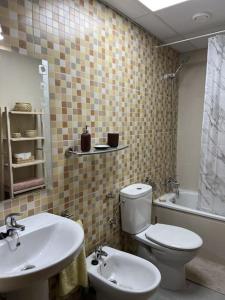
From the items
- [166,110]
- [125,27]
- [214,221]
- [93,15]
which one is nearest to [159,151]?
[166,110]

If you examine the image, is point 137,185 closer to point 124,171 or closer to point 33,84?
point 124,171

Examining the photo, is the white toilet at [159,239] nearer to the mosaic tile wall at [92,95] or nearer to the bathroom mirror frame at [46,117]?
the mosaic tile wall at [92,95]

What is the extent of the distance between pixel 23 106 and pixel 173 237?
5.12 feet

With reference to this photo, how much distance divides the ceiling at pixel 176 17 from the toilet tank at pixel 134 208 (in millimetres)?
1548

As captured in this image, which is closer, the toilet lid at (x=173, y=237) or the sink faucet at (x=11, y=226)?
the sink faucet at (x=11, y=226)

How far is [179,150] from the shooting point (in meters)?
3.12

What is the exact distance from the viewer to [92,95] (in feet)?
5.61

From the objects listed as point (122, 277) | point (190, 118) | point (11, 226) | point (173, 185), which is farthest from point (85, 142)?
point (190, 118)

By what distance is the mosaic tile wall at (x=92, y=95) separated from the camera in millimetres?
1329

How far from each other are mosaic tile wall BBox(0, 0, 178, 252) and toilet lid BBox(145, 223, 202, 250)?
1.16ft

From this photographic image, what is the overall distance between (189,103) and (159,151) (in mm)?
847

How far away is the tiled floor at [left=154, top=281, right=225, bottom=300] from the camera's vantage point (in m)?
1.83

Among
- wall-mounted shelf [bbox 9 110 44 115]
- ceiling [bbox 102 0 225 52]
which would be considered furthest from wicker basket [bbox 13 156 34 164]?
ceiling [bbox 102 0 225 52]

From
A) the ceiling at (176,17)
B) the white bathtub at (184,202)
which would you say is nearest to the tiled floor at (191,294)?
the white bathtub at (184,202)
